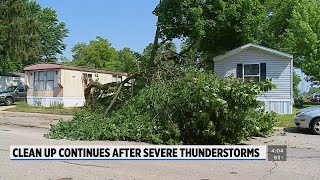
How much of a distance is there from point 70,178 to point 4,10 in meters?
35.9

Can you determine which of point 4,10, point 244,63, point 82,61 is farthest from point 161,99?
point 82,61

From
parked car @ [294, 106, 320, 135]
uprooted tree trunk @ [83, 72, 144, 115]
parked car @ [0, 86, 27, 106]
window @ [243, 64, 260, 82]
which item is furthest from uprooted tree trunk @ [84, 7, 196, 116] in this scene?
parked car @ [0, 86, 27, 106]

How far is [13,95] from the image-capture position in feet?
114

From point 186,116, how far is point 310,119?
225 inches

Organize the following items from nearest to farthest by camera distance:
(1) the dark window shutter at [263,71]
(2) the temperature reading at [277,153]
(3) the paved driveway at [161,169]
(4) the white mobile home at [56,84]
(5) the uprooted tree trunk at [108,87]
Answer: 1. (3) the paved driveway at [161,169]
2. (2) the temperature reading at [277,153]
3. (5) the uprooted tree trunk at [108,87]
4. (1) the dark window shutter at [263,71]
5. (4) the white mobile home at [56,84]

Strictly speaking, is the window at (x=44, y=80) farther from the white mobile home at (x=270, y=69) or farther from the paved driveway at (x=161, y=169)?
the paved driveway at (x=161, y=169)

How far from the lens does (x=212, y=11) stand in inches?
885

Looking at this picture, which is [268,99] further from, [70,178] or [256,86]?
[70,178]

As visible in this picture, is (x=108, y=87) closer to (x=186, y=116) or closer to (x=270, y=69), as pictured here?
(x=186, y=116)

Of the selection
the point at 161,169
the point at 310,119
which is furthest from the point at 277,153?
the point at 310,119

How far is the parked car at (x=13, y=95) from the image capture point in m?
33.6

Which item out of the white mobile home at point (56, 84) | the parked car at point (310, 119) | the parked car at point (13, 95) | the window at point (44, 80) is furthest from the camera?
the parked car at point (13, 95)

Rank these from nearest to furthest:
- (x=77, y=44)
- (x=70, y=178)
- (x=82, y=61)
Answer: (x=70, y=178), (x=82, y=61), (x=77, y=44)

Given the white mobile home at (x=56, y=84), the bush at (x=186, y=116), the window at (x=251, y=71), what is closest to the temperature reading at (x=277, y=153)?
the bush at (x=186, y=116)
